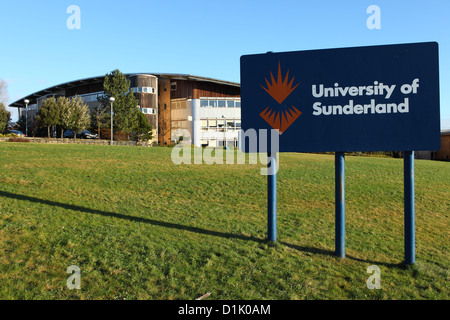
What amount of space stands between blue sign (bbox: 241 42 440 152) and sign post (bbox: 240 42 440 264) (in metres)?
0.02

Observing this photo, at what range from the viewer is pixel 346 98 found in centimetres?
659

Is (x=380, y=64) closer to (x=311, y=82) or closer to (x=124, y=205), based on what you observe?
(x=311, y=82)

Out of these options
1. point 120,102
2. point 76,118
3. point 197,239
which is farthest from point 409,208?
point 120,102

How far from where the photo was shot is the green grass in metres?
4.98

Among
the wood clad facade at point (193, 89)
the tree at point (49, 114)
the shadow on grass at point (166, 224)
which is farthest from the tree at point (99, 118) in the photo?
the shadow on grass at point (166, 224)

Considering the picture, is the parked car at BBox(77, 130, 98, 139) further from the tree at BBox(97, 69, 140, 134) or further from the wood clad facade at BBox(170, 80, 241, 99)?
the wood clad facade at BBox(170, 80, 241, 99)

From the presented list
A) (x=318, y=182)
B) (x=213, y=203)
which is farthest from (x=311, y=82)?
(x=318, y=182)

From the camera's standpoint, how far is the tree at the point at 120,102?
5134 cm

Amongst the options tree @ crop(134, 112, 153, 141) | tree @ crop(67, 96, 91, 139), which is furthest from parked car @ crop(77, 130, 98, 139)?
tree @ crop(134, 112, 153, 141)

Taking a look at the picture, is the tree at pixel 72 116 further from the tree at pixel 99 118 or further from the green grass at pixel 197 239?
the green grass at pixel 197 239

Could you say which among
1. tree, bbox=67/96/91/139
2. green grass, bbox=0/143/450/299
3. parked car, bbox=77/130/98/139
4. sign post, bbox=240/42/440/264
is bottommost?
green grass, bbox=0/143/450/299

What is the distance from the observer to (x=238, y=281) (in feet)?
16.9

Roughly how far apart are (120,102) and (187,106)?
1493 cm

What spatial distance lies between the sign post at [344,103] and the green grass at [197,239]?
2.94ft
